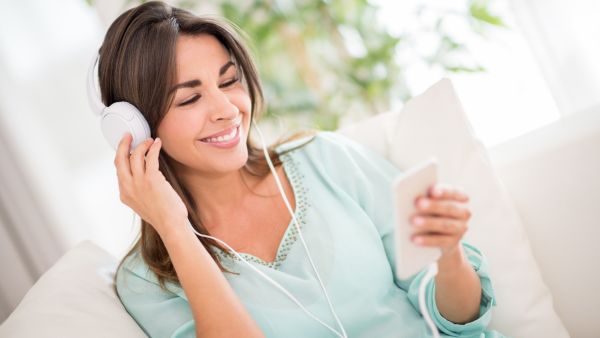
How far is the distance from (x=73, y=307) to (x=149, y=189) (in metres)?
0.30

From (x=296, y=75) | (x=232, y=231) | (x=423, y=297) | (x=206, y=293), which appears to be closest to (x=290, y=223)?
(x=232, y=231)

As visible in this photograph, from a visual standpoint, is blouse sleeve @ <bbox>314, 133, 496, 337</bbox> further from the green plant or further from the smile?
the green plant

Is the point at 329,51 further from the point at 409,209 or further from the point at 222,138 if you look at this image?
the point at 409,209

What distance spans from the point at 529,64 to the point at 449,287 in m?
1.36

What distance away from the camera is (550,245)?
4.15 ft

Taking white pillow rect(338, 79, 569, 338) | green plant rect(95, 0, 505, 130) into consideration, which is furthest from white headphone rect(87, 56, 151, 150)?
green plant rect(95, 0, 505, 130)

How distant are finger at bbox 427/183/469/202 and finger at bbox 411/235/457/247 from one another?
0.06 metres

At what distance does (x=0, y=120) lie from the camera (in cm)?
191

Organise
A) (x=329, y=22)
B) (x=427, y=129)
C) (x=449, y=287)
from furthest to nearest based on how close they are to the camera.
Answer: (x=329, y=22) < (x=427, y=129) < (x=449, y=287)

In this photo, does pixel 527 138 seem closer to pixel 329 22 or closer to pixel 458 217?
pixel 458 217

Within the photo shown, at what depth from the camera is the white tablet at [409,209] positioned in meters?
0.79

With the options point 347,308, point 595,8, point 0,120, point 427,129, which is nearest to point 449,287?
point 347,308

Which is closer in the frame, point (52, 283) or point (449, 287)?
point (449, 287)

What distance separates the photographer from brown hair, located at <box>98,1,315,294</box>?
48.0 inches
